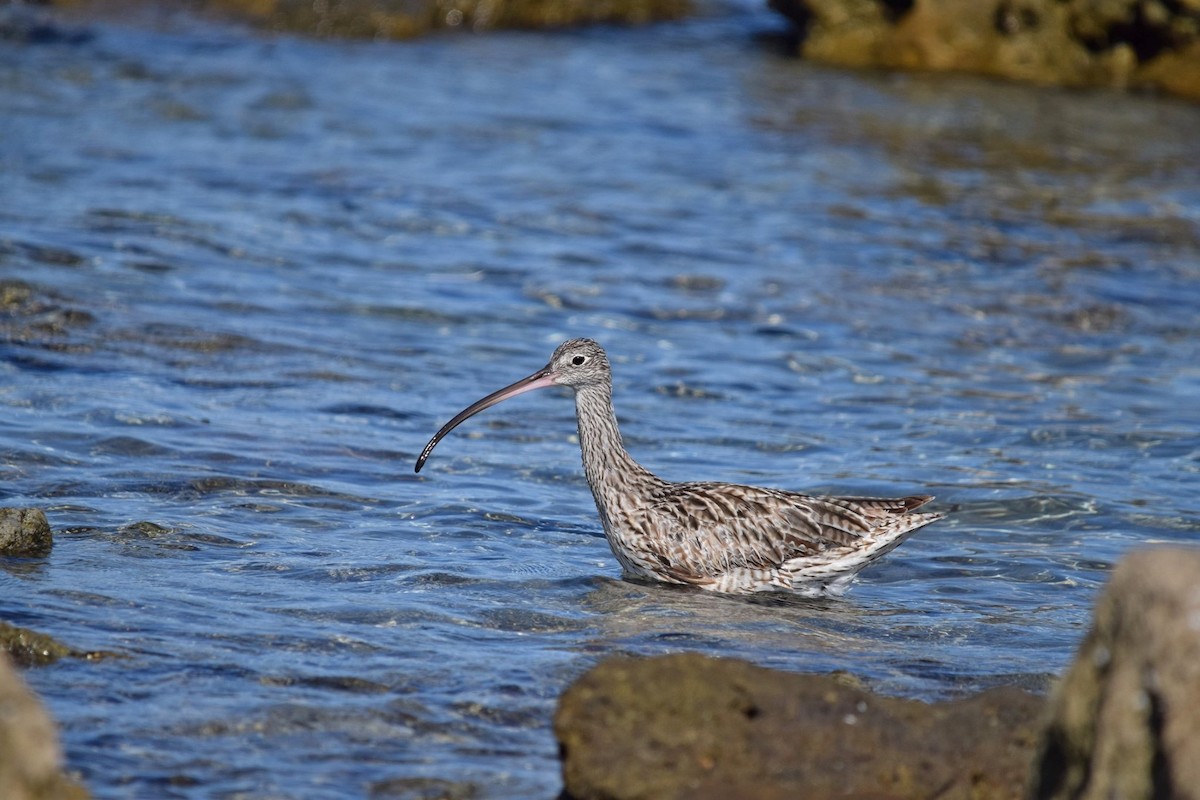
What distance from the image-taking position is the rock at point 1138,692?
11.6 ft

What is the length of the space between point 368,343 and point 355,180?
469cm

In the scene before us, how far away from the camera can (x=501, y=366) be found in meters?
11.1

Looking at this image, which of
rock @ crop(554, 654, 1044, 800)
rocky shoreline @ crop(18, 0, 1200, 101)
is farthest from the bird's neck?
rocky shoreline @ crop(18, 0, 1200, 101)

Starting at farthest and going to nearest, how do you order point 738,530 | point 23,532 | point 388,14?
point 388,14 → point 738,530 → point 23,532

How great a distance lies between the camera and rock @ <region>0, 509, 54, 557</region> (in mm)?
6754

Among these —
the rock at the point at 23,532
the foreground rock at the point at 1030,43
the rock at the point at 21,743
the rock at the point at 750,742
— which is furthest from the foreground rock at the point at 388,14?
the rock at the point at 21,743

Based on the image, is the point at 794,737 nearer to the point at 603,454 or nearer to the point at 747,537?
the point at 747,537

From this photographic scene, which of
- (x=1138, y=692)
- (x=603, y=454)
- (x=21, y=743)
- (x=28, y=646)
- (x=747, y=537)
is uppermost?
(x=1138, y=692)

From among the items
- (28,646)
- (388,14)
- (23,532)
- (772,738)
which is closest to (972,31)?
(388,14)

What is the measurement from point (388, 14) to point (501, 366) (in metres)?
12.3

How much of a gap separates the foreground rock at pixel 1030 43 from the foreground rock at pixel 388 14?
15.7 feet

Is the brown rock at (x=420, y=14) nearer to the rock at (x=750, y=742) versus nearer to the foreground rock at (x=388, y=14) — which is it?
the foreground rock at (x=388, y=14)

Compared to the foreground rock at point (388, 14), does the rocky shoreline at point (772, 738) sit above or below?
below

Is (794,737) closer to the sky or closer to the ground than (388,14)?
closer to the ground
